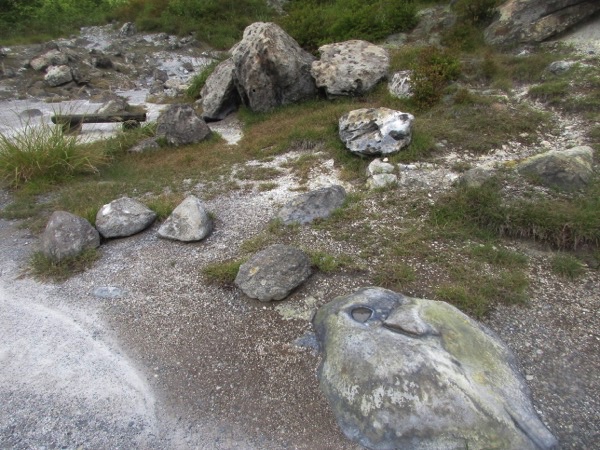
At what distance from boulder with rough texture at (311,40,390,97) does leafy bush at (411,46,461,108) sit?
3.57 ft

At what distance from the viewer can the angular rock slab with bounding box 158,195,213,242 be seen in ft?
21.6

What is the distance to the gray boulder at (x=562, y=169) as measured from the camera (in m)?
6.43

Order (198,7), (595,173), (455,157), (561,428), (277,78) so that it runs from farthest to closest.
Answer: (198,7) → (277,78) → (455,157) → (595,173) → (561,428)

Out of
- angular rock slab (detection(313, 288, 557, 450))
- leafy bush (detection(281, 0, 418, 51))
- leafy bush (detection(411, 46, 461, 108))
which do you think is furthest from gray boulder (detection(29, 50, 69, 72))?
angular rock slab (detection(313, 288, 557, 450))

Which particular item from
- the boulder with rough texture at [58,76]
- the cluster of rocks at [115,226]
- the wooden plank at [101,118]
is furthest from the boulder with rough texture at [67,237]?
the boulder with rough texture at [58,76]

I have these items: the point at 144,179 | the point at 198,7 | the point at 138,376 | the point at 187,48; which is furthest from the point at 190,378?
the point at 198,7

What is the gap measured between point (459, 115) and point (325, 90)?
12.9ft

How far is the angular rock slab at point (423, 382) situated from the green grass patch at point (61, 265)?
3.72 metres

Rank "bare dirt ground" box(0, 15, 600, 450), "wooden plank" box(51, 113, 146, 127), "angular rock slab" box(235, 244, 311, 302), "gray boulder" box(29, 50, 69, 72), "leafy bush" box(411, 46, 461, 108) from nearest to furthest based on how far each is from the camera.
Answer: "bare dirt ground" box(0, 15, 600, 450)
"angular rock slab" box(235, 244, 311, 302)
"leafy bush" box(411, 46, 461, 108)
"wooden plank" box(51, 113, 146, 127)
"gray boulder" box(29, 50, 69, 72)

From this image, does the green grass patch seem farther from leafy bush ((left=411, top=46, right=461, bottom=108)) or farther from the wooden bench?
leafy bush ((left=411, top=46, right=461, bottom=108))

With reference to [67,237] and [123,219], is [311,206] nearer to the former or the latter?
[123,219]

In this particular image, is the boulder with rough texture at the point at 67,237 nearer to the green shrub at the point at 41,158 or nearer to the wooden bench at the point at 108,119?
the green shrub at the point at 41,158

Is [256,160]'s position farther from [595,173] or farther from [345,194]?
[595,173]

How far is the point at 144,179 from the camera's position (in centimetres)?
918
